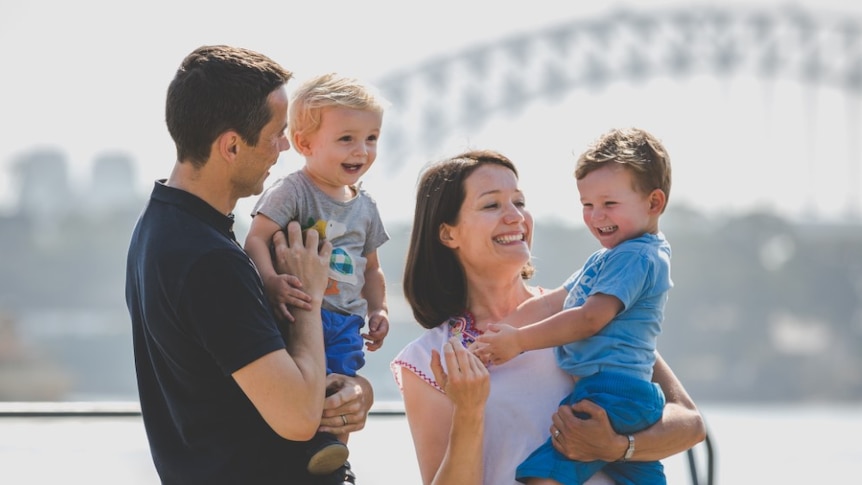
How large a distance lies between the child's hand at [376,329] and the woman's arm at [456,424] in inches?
6.8

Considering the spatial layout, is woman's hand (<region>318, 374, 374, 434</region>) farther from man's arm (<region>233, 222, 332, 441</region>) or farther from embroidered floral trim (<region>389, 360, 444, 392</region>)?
embroidered floral trim (<region>389, 360, 444, 392</region>)

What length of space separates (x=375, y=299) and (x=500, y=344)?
0.36 meters

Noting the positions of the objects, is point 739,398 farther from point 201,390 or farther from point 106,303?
point 201,390

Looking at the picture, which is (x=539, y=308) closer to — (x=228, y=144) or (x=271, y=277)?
(x=271, y=277)

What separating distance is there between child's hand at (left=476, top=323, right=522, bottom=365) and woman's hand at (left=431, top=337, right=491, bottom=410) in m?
0.03

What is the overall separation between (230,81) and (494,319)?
86 centimetres

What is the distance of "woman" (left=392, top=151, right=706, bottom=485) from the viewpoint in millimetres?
2449

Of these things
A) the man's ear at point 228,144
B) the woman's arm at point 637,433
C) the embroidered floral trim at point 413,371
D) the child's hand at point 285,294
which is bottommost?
the woman's arm at point 637,433

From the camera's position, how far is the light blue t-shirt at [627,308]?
8.20 feet

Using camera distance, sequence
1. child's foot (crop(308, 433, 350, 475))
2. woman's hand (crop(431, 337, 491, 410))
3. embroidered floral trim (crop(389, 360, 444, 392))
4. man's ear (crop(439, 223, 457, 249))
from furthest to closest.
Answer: man's ear (crop(439, 223, 457, 249)) < embroidered floral trim (crop(389, 360, 444, 392)) < woman's hand (crop(431, 337, 491, 410)) < child's foot (crop(308, 433, 350, 475))

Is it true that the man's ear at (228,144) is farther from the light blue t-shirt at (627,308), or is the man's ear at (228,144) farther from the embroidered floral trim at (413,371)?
the light blue t-shirt at (627,308)

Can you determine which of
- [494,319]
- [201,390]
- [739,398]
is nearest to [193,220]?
[201,390]

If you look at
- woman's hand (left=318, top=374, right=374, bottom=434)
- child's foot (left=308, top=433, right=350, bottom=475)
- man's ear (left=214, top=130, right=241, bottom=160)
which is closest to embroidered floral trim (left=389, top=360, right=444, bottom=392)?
woman's hand (left=318, top=374, right=374, bottom=434)

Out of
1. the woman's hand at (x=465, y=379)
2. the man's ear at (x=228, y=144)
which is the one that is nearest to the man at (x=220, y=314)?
the man's ear at (x=228, y=144)
